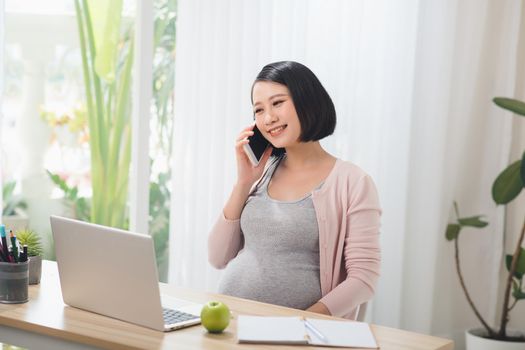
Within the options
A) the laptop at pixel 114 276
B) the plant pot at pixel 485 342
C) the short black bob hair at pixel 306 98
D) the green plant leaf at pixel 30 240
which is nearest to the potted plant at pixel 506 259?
the plant pot at pixel 485 342

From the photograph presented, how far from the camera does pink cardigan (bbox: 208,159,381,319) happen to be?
242 centimetres

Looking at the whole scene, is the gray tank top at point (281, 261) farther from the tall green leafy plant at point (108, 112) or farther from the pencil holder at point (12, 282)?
the tall green leafy plant at point (108, 112)

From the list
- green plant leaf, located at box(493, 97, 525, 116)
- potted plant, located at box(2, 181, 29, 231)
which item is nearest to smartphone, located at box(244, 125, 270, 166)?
green plant leaf, located at box(493, 97, 525, 116)

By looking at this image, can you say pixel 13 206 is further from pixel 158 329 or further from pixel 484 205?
pixel 158 329

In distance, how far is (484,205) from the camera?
4.02m

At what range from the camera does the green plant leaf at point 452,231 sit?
377 cm

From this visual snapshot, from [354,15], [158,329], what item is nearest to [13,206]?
[354,15]

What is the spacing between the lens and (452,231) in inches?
149

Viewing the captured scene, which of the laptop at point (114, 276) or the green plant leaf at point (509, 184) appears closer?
the laptop at point (114, 276)

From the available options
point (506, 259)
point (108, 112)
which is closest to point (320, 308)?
point (506, 259)

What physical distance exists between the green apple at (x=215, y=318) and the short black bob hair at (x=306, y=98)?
0.84m

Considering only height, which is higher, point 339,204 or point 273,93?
point 273,93

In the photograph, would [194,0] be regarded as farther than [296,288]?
Yes

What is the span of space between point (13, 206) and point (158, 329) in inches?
107
